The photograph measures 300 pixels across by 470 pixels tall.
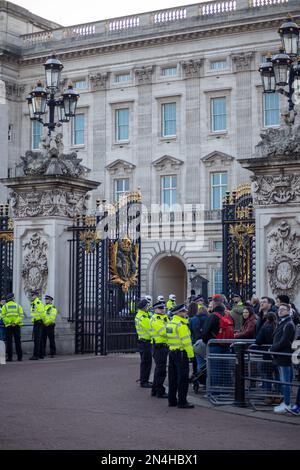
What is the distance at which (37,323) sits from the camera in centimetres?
2073

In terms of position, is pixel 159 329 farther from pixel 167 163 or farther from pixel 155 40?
pixel 155 40

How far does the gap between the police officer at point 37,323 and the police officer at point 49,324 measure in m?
0.10

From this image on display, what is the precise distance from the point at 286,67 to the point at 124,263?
7.12m

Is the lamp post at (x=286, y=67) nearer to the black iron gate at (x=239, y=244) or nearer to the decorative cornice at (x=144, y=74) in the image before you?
the black iron gate at (x=239, y=244)

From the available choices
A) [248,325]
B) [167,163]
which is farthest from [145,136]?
[248,325]

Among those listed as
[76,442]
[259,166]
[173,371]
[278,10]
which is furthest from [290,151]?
[278,10]

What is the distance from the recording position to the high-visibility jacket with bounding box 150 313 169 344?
568 inches

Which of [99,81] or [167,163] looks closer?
[167,163]

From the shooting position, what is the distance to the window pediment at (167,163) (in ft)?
176

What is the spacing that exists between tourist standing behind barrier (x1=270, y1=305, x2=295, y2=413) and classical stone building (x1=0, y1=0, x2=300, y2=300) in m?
34.8

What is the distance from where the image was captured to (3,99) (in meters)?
57.8

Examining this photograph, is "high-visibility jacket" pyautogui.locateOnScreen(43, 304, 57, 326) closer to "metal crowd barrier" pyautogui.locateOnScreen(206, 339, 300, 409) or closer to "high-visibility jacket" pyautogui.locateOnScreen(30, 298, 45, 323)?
"high-visibility jacket" pyautogui.locateOnScreen(30, 298, 45, 323)
